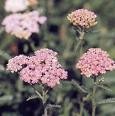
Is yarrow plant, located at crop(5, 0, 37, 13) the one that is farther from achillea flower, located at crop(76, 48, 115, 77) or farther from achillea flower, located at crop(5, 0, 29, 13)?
achillea flower, located at crop(76, 48, 115, 77)

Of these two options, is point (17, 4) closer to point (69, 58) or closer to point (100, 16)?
A: point (69, 58)

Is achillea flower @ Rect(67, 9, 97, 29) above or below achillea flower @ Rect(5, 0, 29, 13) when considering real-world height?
below

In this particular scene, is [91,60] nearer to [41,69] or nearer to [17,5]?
[41,69]

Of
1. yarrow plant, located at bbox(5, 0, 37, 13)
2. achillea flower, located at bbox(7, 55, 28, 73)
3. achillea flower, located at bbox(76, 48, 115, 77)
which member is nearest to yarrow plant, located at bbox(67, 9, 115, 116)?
achillea flower, located at bbox(76, 48, 115, 77)

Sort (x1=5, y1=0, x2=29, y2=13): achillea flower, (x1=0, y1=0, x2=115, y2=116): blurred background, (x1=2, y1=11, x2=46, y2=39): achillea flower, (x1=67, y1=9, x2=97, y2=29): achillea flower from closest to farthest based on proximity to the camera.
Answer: (x1=67, y1=9, x2=97, y2=29): achillea flower, (x1=0, y1=0, x2=115, y2=116): blurred background, (x1=2, y1=11, x2=46, y2=39): achillea flower, (x1=5, y1=0, x2=29, y2=13): achillea flower

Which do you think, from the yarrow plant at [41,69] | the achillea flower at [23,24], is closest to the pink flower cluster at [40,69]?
the yarrow plant at [41,69]

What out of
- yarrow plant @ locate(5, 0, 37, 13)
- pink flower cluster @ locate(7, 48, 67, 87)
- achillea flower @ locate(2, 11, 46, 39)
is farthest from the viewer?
yarrow plant @ locate(5, 0, 37, 13)

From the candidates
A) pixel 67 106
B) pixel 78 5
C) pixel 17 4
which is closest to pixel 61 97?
pixel 67 106
